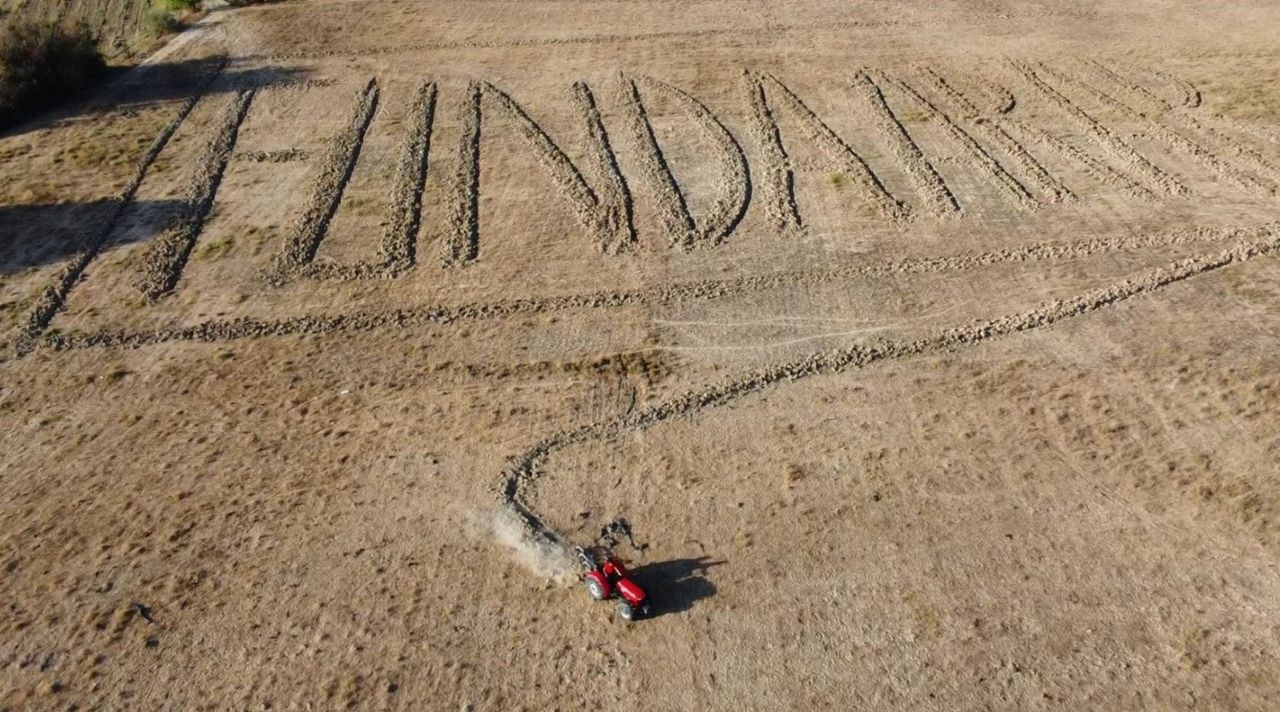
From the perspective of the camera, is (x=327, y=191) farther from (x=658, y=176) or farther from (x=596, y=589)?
(x=596, y=589)

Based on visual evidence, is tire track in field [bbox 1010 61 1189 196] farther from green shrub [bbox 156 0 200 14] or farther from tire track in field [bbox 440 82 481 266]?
green shrub [bbox 156 0 200 14]

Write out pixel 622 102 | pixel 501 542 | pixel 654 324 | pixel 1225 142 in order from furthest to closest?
pixel 622 102
pixel 1225 142
pixel 654 324
pixel 501 542

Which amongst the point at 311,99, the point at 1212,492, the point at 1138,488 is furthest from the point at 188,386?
the point at 1212,492

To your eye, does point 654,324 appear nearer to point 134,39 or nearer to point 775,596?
point 775,596

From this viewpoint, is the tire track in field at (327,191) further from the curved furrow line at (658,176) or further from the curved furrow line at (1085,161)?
the curved furrow line at (1085,161)

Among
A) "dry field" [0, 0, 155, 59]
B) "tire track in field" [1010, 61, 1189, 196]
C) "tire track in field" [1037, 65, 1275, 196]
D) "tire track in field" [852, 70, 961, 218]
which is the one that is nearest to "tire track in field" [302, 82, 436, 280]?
"tire track in field" [852, 70, 961, 218]

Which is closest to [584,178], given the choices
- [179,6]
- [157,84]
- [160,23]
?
[157,84]

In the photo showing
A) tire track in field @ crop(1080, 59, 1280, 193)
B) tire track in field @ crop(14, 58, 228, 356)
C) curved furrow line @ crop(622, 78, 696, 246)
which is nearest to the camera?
tire track in field @ crop(14, 58, 228, 356)
